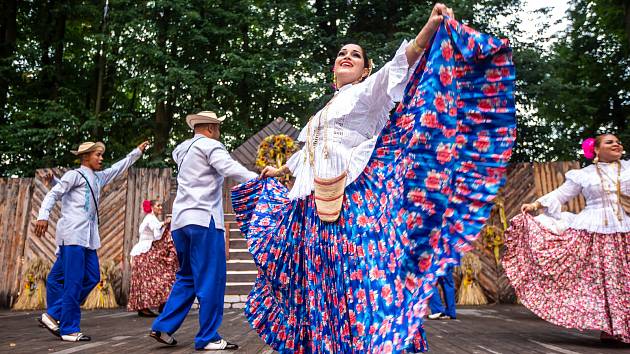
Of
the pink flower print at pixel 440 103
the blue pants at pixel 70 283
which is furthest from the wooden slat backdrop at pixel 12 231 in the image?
the pink flower print at pixel 440 103

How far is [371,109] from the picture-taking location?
9.70 ft

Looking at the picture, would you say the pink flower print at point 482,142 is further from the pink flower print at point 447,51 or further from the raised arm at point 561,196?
the raised arm at point 561,196

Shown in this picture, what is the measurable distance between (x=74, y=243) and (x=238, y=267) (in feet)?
16.9

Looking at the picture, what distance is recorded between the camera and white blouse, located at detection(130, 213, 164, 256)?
8.45m

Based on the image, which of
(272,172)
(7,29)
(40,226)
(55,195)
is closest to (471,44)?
(272,172)

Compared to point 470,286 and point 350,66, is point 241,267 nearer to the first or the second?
point 470,286

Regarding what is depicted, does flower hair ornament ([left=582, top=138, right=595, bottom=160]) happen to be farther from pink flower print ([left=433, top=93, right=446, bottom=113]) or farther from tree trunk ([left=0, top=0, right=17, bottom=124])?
tree trunk ([left=0, top=0, right=17, bottom=124])

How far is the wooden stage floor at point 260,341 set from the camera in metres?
4.27

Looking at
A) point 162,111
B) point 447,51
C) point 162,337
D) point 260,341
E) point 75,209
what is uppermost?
point 162,111

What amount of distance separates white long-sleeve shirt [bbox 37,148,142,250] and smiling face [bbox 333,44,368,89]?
347cm

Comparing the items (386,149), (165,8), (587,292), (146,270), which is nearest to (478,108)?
(386,149)

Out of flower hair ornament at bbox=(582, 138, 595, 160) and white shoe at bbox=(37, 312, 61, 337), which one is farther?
flower hair ornament at bbox=(582, 138, 595, 160)

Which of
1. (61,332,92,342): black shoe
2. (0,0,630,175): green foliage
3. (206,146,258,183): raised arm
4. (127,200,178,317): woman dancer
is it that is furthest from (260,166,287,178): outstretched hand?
(0,0,630,175): green foliage

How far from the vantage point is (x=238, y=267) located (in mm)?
10242
